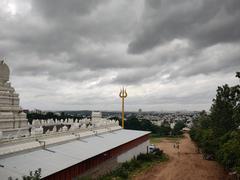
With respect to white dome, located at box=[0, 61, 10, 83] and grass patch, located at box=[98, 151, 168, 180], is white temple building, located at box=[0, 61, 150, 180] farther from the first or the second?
grass patch, located at box=[98, 151, 168, 180]

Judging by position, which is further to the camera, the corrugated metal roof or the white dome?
the white dome

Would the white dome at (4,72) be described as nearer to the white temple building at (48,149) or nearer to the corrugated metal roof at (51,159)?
the white temple building at (48,149)

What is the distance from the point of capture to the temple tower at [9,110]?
21.3 metres

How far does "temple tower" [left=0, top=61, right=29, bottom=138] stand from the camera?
2127cm

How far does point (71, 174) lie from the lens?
17.3 metres

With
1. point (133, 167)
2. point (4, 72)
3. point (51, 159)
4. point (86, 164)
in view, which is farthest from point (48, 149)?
point (133, 167)

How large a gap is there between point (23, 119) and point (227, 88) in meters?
24.0

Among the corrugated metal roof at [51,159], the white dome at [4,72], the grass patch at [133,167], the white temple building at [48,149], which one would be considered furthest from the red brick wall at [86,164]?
the white dome at [4,72]

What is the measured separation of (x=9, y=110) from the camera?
22.1 meters

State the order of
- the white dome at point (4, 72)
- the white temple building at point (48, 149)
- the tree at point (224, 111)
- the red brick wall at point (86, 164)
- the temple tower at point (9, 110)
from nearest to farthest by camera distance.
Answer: the white temple building at point (48, 149), the red brick wall at point (86, 164), the temple tower at point (9, 110), the white dome at point (4, 72), the tree at point (224, 111)

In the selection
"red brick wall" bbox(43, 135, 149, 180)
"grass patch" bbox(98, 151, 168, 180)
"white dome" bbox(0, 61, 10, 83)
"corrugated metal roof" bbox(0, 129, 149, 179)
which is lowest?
"grass patch" bbox(98, 151, 168, 180)

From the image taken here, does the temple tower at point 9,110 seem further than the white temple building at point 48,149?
Yes

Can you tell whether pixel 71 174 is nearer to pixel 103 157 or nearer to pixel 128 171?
pixel 103 157

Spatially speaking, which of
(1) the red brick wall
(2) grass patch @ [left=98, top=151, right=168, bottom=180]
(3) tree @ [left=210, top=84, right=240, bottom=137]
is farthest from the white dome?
(3) tree @ [left=210, top=84, right=240, bottom=137]
